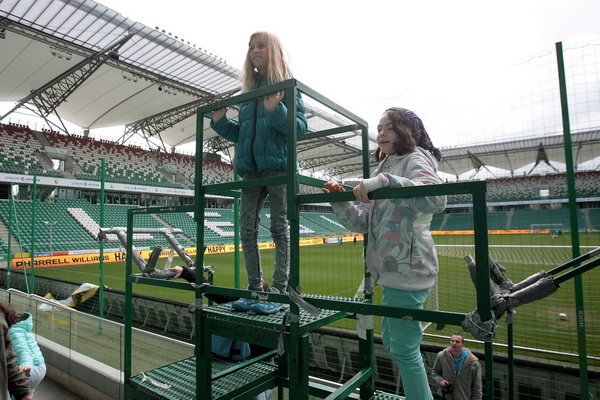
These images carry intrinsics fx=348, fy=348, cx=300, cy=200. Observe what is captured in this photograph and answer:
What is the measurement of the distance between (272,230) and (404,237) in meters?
0.99

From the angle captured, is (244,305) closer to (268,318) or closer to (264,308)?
(264,308)

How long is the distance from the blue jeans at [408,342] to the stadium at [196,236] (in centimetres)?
19

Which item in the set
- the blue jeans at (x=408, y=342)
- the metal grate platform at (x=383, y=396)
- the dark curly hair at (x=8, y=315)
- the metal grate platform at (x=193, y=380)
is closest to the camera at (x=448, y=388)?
the metal grate platform at (x=383, y=396)

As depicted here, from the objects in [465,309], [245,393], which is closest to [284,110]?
[245,393]

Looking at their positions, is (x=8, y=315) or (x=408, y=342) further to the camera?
(x=8, y=315)

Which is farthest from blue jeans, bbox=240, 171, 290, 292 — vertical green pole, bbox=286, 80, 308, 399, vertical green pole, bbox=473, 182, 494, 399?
vertical green pole, bbox=473, 182, 494, 399

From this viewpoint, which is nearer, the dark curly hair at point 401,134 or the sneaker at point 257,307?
the dark curly hair at point 401,134

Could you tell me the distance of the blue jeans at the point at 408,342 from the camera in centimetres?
162

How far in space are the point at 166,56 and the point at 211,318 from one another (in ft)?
62.5

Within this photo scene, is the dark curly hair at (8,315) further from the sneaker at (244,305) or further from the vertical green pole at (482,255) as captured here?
the vertical green pole at (482,255)

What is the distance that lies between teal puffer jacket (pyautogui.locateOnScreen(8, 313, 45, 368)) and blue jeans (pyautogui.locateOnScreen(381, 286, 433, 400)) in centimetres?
328

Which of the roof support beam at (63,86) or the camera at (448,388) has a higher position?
the roof support beam at (63,86)

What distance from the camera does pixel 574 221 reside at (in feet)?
8.03

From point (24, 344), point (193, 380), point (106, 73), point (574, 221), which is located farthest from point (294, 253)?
point (106, 73)
